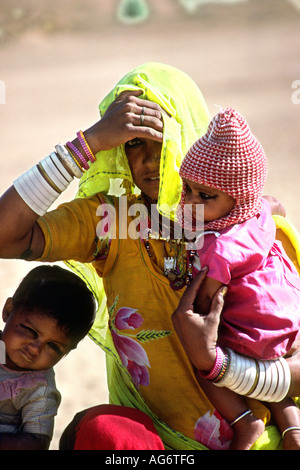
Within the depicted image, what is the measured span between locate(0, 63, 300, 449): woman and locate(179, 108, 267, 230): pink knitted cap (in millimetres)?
297

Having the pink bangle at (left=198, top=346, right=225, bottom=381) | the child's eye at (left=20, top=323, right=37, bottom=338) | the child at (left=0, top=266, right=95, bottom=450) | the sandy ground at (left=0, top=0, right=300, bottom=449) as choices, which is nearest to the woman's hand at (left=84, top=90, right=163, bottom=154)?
the child at (left=0, top=266, right=95, bottom=450)

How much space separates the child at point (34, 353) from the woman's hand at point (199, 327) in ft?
1.92

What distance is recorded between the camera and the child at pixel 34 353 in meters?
2.64

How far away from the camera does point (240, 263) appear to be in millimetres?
2443

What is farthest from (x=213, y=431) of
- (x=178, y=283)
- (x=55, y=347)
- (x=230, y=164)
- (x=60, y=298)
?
(x=230, y=164)

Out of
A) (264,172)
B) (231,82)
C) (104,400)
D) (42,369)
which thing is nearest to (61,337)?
(42,369)

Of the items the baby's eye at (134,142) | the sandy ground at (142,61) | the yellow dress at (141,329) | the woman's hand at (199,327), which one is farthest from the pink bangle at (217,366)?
the sandy ground at (142,61)

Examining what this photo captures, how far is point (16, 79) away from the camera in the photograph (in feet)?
51.2

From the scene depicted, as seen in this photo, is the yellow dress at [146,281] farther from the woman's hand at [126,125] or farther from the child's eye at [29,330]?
the child's eye at [29,330]

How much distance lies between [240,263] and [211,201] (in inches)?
10.6

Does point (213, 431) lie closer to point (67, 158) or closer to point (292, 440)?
point (292, 440)

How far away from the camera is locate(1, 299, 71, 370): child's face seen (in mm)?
2725
